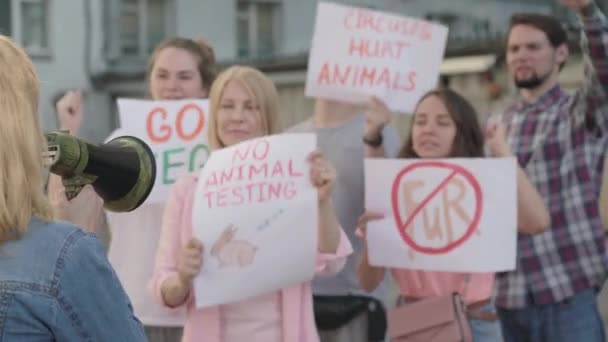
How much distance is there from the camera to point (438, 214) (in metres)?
4.38

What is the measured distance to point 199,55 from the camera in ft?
15.4

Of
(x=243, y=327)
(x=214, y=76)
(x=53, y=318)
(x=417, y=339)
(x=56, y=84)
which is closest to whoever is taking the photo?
(x=53, y=318)

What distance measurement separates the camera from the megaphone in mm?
2055

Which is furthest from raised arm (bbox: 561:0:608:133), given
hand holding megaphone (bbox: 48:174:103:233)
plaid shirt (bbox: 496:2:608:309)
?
hand holding megaphone (bbox: 48:174:103:233)

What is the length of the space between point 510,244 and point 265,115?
99 cm

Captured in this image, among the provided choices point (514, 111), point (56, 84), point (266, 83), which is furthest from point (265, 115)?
point (56, 84)

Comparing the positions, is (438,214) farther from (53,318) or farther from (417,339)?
(53,318)

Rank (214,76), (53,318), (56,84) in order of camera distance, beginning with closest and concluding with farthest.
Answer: (53,318) < (214,76) < (56,84)

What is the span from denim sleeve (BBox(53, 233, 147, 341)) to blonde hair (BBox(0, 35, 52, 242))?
9 centimetres

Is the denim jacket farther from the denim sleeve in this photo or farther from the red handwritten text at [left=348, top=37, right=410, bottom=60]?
the red handwritten text at [left=348, top=37, right=410, bottom=60]

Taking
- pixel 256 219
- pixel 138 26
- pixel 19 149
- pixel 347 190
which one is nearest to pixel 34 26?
pixel 138 26

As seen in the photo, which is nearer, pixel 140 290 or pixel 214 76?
pixel 140 290

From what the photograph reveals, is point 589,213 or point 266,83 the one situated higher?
point 266,83

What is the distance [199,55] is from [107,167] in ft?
8.67
